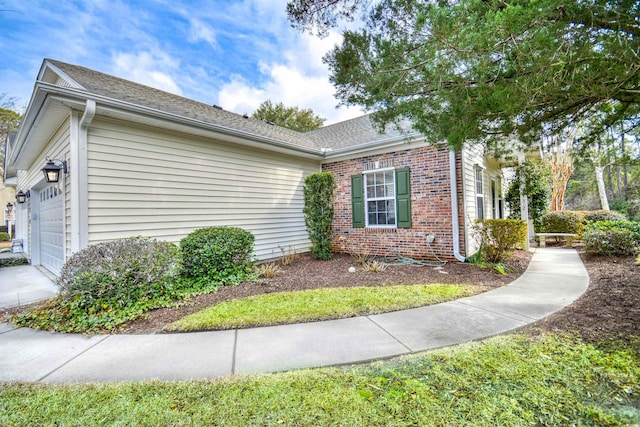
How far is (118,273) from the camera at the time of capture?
3.95 meters

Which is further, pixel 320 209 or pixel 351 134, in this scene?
pixel 351 134

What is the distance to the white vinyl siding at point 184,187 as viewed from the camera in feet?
15.9

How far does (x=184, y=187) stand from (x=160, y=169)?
0.57 metres

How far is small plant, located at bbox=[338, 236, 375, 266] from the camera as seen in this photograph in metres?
7.86

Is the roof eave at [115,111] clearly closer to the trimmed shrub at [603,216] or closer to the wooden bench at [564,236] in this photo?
the wooden bench at [564,236]

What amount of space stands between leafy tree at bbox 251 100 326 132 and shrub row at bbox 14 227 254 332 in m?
20.8

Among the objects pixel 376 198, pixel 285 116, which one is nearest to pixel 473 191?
pixel 376 198

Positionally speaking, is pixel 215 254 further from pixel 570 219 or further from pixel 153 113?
pixel 570 219

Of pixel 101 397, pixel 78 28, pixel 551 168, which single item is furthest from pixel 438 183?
pixel 551 168

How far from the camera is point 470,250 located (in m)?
7.14

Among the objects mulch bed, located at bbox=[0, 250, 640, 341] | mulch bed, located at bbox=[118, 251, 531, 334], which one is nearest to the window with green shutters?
mulch bed, located at bbox=[0, 250, 640, 341]

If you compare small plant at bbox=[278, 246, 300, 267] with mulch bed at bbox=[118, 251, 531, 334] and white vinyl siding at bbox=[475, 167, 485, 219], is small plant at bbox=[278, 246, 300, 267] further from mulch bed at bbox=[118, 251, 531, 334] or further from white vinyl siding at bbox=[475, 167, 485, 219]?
white vinyl siding at bbox=[475, 167, 485, 219]

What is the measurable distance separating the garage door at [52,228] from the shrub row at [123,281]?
217 cm

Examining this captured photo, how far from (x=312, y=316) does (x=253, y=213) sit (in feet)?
14.0
